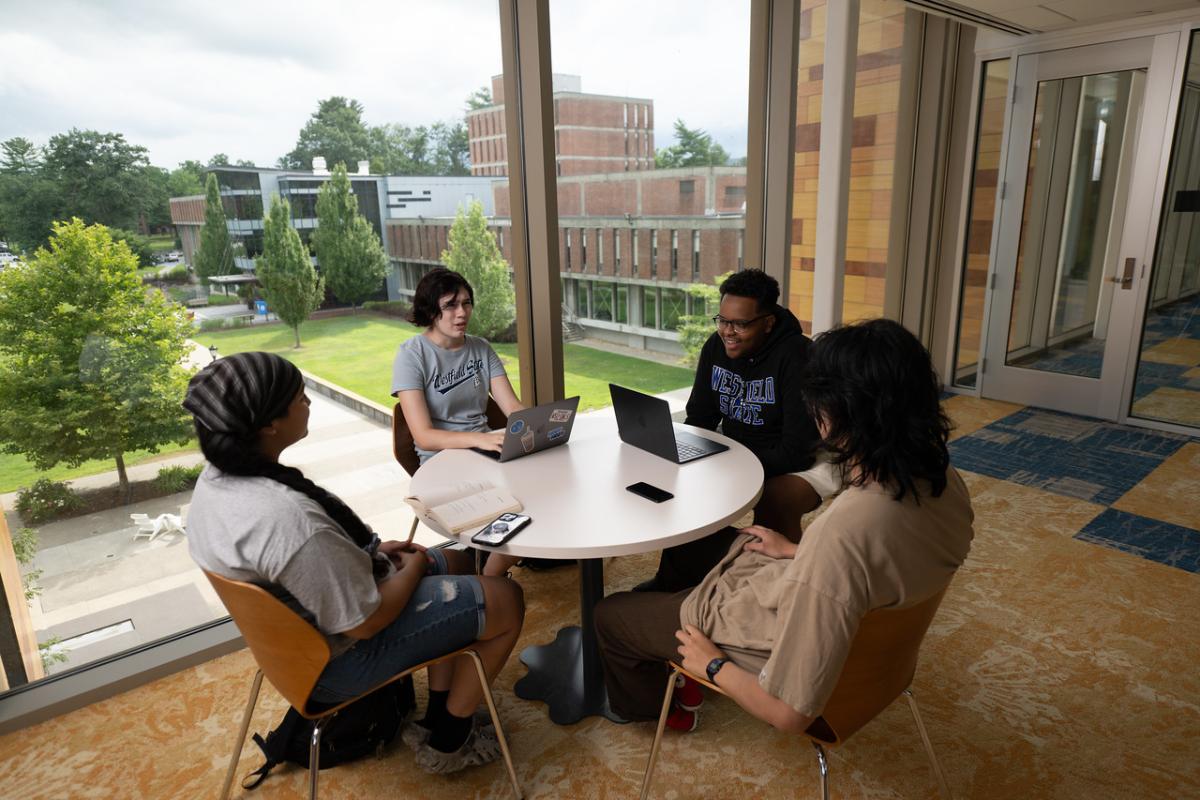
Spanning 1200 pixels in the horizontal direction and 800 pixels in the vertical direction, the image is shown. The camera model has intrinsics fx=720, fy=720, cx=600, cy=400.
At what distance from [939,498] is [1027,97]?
487 centimetres

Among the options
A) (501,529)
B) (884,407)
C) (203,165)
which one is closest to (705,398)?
(501,529)

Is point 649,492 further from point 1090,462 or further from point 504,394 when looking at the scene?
point 1090,462

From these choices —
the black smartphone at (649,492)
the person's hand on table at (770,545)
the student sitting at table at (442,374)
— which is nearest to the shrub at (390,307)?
the student sitting at table at (442,374)

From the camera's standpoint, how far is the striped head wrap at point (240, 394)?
152 centimetres

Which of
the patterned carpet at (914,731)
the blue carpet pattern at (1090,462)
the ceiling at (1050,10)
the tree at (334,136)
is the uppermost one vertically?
the ceiling at (1050,10)

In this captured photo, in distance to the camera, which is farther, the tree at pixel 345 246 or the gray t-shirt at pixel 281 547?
the tree at pixel 345 246

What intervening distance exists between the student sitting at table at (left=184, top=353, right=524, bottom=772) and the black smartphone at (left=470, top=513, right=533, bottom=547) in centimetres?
20

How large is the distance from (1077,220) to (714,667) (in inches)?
201

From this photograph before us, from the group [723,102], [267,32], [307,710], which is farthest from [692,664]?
[723,102]

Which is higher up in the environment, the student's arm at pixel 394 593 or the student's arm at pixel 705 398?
the student's arm at pixel 705 398

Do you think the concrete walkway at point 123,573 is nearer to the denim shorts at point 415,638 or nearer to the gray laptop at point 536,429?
the gray laptop at point 536,429

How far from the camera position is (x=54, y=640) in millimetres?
2471

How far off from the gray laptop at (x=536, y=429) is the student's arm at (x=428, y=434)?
40 mm

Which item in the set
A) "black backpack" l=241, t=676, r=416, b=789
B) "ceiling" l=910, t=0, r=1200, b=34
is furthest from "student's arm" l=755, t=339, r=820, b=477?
"ceiling" l=910, t=0, r=1200, b=34
